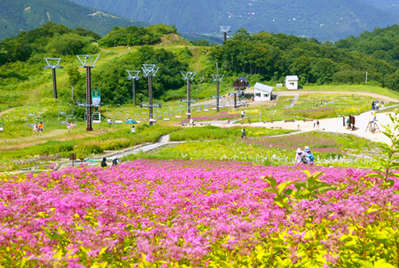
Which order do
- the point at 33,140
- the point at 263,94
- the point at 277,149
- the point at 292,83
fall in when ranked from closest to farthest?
the point at 277,149
the point at 33,140
the point at 263,94
the point at 292,83

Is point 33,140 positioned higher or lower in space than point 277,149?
lower

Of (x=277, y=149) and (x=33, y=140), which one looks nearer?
(x=277, y=149)

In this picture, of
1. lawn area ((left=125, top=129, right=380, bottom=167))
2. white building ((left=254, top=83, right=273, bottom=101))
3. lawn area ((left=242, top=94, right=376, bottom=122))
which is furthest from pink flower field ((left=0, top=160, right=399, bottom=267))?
white building ((left=254, top=83, right=273, bottom=101))

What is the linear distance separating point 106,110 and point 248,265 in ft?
275

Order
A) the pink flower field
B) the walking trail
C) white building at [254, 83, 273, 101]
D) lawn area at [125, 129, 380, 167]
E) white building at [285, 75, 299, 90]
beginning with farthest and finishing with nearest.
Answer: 1. white building at [285, 75, 299, 90]
2. white building at [254, 83, 273, 101]
3. the walking trail
4. lawn area at [125, 129, 380, 167]
5. the pink flower field

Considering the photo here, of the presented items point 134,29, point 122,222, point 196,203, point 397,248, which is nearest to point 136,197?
point 196,203

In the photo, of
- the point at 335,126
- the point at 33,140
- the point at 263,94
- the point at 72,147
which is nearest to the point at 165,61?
the point at 263,94

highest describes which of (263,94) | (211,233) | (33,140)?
(263,94)

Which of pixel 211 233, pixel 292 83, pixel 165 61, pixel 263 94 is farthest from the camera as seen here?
pixel 165 61

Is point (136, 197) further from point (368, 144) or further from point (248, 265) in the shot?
point (368, 144)

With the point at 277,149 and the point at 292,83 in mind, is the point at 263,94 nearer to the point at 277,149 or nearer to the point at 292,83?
the point at 292,83

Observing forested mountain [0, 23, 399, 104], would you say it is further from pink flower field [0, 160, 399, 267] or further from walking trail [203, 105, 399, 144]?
pink flower field [0, 160, 399, 267]

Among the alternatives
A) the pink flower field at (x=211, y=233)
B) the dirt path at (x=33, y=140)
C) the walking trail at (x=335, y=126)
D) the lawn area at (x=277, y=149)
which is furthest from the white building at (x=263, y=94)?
the pink flower field at (x=211, y=233)

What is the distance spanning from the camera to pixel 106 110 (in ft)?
281
